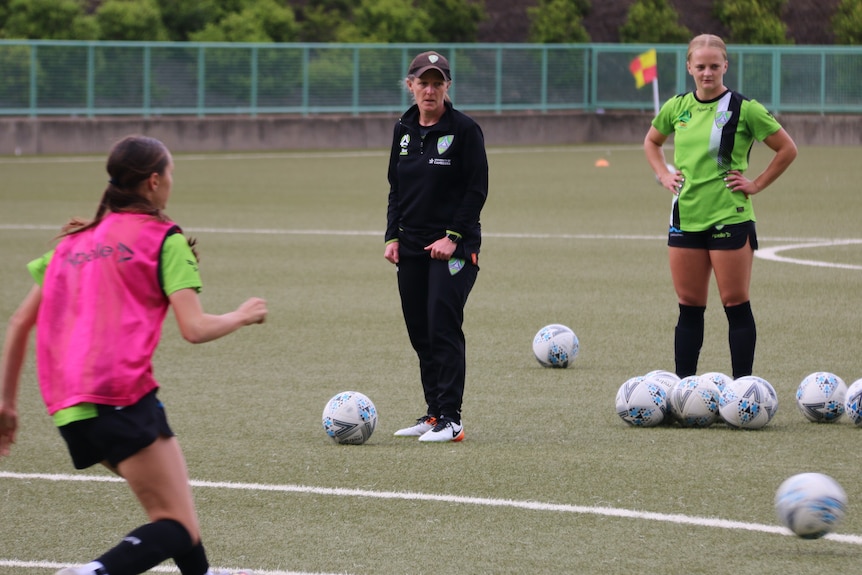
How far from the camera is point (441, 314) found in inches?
316

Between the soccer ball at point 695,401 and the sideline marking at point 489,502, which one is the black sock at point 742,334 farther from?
the sideline marking at point 489,502

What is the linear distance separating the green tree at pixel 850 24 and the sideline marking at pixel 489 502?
51086mm

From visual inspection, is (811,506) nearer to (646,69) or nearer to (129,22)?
(646,69)

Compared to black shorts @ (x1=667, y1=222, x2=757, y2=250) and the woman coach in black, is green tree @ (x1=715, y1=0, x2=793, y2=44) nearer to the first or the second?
black shorts @ (x1=667, y1=222, x2=757, y2=250)

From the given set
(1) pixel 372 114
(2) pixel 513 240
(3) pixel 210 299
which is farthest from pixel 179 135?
(3) pixel 210 299

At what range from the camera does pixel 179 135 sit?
4069cm

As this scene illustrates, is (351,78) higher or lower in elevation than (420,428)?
higher

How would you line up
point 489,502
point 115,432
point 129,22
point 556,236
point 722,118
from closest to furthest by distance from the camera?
point 115,432 → point 489,502 → point 722,118 → point 556,236 → point 129,22

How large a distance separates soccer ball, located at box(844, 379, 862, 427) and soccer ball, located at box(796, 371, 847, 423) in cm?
6

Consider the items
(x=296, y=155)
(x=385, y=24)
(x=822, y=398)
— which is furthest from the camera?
(x=385, y=24)

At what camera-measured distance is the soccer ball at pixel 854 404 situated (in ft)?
27.6

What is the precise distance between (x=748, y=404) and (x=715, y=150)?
1.60m

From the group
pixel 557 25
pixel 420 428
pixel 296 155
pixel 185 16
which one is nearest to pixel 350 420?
pixel 420 428

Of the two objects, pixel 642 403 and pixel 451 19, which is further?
pixel 451 19
